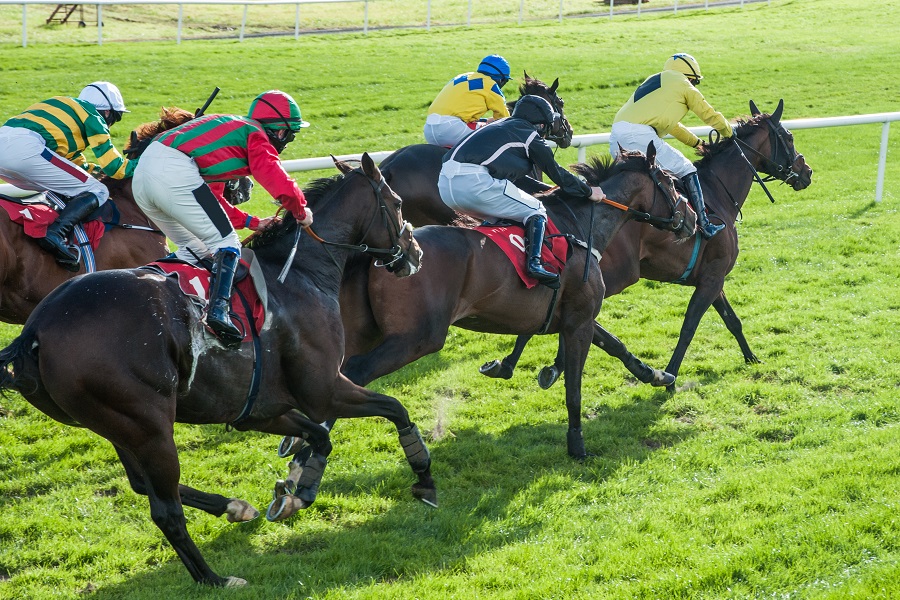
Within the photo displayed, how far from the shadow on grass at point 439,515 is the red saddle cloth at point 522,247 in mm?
1146

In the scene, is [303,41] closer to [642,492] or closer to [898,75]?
[898,75]

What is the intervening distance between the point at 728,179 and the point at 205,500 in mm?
5507

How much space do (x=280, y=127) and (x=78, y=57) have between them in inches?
680

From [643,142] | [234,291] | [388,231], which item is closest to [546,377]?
Result: [388,231]

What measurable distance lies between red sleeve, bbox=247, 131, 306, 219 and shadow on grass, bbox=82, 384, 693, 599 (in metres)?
1.75

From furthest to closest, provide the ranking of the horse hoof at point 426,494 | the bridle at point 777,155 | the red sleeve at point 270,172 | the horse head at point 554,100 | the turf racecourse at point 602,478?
the horse head at point 554,100, the bridle at point 777,155, the horse hoof at point 426,494, the red sleeve at point 270,172, the turf racecourse at point 602,478

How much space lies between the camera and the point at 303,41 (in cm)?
2453

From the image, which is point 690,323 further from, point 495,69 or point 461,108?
point 495,69

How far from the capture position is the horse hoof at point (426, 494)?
545 centimetres

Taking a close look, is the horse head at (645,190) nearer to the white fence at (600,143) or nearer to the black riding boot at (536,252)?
the black riding boot at (536,252)

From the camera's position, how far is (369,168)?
207 inches

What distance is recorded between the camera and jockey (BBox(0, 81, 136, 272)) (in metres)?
6.53

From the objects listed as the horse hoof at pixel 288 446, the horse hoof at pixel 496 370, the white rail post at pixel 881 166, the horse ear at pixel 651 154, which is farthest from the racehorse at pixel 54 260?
the white rail post at pixel 881 166

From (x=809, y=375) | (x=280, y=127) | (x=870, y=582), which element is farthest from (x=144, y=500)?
(x=809, y=375)
